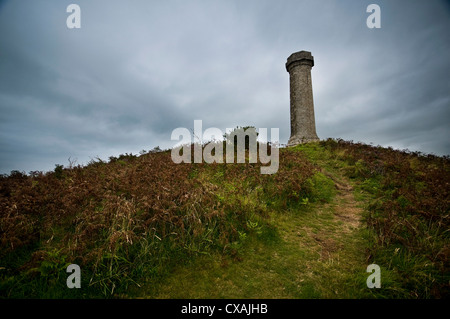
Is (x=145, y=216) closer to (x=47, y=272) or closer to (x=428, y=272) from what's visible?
(x=47, y=272)

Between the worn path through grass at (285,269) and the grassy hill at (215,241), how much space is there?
0.02m

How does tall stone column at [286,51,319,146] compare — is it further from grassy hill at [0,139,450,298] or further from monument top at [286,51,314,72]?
grassy hill at [0,139,450,298]

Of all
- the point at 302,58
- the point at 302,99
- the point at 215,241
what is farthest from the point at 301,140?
the point at 215,241

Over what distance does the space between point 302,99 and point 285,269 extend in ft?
62.3

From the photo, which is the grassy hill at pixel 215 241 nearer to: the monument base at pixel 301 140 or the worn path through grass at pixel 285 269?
the worn path through grass at pixel 285 269

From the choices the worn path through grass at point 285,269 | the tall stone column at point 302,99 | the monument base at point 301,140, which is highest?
the tall stone column at point 302,99

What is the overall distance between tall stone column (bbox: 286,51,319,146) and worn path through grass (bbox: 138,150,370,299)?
15.2m

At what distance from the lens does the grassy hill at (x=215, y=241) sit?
300cm

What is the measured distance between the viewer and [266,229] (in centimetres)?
469

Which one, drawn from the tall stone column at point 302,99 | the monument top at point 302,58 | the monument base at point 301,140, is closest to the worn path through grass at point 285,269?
the monument base at point 301,140

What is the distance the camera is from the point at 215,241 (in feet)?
13.5

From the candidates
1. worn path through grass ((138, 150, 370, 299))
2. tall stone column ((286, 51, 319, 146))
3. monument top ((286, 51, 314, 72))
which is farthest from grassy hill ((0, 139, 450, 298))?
monument top ((286, 51, 314, 72))
